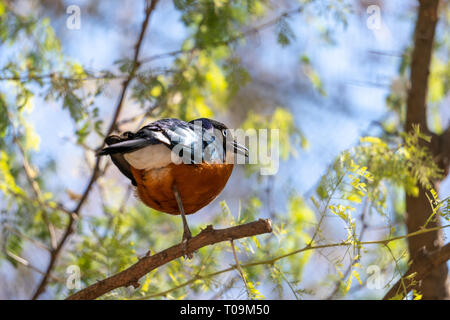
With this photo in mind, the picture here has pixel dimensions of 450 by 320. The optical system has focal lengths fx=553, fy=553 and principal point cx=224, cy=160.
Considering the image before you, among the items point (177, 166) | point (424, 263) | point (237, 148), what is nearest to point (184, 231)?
point (177, 166)

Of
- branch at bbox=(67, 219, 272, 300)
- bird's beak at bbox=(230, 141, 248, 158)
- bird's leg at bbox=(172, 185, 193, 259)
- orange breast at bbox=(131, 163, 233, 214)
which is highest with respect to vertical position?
bird's beak at bbox=(230, 141, 248, 158)

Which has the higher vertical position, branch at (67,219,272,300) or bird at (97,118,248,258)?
bird at (97,118,248,258)

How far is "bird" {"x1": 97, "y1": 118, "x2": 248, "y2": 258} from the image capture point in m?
2.08

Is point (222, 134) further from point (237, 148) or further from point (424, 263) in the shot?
point (424, 263)

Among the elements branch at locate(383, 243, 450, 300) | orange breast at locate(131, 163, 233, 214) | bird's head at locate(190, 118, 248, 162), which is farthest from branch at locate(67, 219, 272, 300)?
branch at locate(383, 243, 450, 300)

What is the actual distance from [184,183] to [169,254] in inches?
11.6

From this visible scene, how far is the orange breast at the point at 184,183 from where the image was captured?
2.14 metres

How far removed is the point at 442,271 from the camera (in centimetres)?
268

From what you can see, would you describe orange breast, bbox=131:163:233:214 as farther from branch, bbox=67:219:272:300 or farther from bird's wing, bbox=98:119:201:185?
branch, bbox=67:219:272:300

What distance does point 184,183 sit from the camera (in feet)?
7.06
